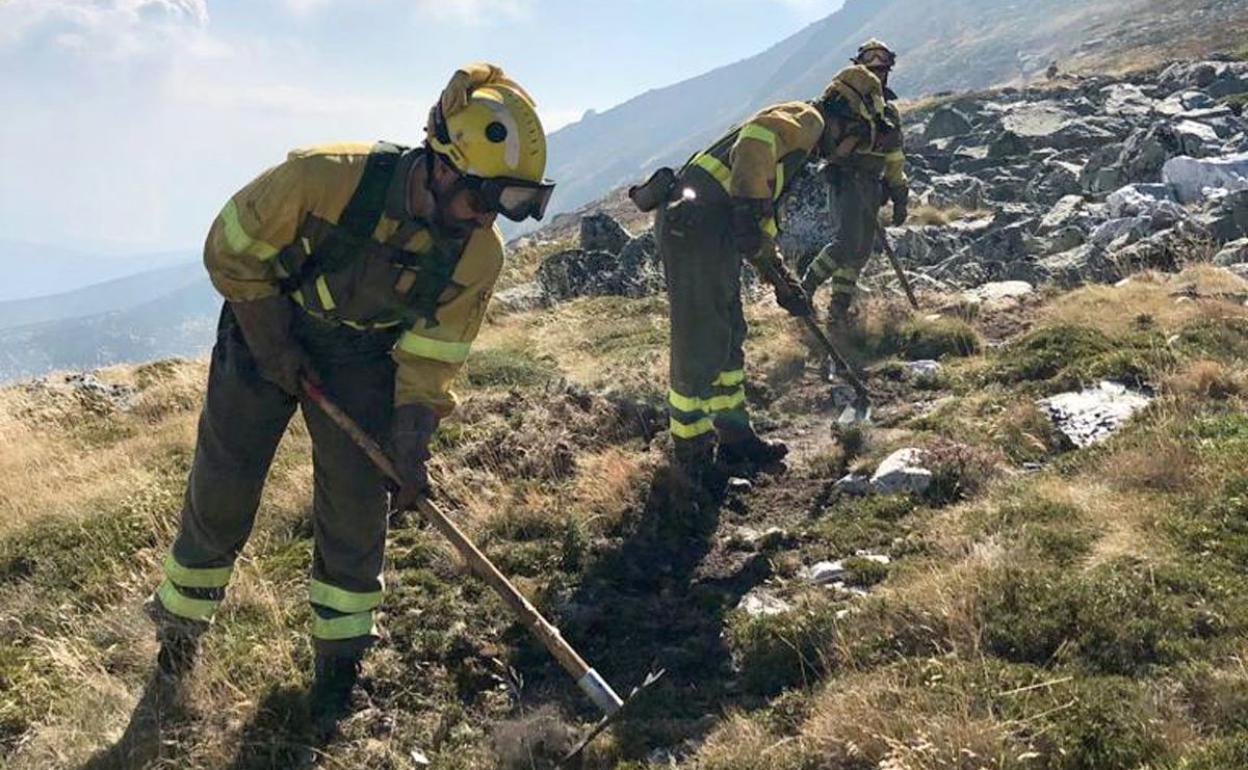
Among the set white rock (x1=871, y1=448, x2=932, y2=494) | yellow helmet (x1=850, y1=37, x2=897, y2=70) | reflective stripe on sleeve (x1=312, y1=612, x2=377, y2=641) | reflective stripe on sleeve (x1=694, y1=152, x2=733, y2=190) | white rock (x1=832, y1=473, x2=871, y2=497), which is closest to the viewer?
reflective stripe on sleeve (x1=312, y1=612, x2=377, y2=641)

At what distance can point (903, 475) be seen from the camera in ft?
22.0

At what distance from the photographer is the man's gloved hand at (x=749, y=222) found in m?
7.27

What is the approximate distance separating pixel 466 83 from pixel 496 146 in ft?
1.16

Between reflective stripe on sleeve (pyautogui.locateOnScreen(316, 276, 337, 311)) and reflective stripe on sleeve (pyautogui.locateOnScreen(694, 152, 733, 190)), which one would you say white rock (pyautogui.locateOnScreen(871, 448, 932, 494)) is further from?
reflective stripe on sleeve (pyautogui.locateOnScreen(316, 276, 337, 311))

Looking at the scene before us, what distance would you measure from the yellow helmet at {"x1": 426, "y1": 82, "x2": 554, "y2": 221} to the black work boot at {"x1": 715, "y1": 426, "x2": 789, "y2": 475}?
160 inches

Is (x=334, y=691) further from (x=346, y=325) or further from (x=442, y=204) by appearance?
(x=442, y=204)

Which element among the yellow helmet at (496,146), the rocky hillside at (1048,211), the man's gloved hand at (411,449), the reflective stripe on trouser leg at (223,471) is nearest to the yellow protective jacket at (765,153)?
the yellow helmet at (496,146)

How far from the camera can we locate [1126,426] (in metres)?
6.91

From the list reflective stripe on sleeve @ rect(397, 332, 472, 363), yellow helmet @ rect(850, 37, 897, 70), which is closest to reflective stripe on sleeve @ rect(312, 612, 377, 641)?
reflective stripe on sleeve @ rect(397, 332, 472, 363)

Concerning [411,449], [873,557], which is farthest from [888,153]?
[411,449]

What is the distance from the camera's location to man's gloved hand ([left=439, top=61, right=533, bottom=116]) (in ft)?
13.3

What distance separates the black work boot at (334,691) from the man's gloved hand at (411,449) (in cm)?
91

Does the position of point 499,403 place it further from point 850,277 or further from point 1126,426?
point 1126,426

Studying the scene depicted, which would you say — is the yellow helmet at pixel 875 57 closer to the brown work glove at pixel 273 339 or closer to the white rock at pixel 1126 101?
the brown work glove at pixel 273 339
